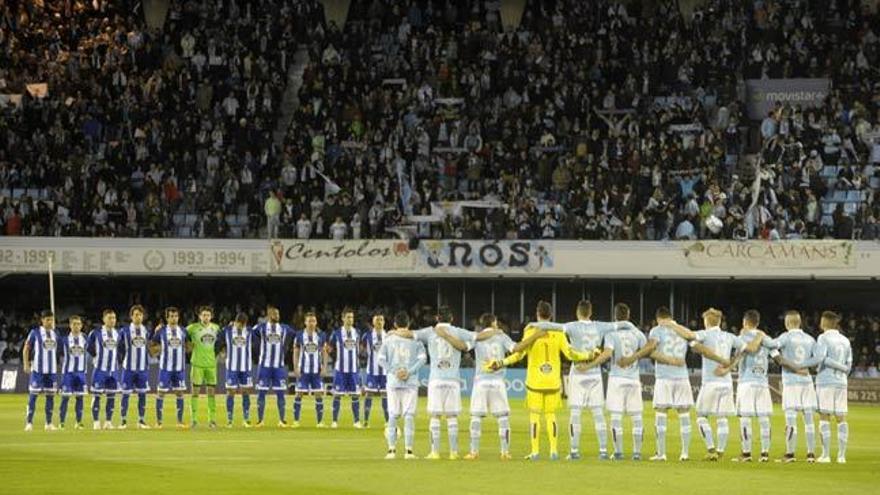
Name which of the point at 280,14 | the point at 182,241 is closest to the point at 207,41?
the point at 280,14

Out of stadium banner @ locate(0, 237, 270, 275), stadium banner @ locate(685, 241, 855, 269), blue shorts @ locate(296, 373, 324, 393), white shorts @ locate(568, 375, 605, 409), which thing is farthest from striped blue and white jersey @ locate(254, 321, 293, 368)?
stadium banner @ locate(685, 241, 855, 269)

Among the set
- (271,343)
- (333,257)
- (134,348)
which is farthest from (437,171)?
(134,348)

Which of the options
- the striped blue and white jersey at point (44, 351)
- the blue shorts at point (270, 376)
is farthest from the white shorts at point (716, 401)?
the striped blue and white jersey at point (44, 351)

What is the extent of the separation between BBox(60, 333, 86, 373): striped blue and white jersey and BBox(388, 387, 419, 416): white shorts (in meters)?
10.1

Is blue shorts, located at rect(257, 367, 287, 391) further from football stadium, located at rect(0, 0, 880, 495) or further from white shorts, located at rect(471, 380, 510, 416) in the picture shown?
white shorts, located at rect(471, 380, 510, 416)

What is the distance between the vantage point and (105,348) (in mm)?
35688

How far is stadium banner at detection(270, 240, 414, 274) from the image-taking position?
52406mm

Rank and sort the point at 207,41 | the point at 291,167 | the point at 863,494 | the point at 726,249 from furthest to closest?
1. the point at 207,41
2. the point at 291,167
3. the point at 726,249
4. the point at 863,494

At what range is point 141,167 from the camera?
55938 millimetres

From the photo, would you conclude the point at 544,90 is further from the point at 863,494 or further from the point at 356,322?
the point at 863,494

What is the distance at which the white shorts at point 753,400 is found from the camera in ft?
90.7

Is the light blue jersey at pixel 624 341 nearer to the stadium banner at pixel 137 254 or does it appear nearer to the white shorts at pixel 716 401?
the white shorts at pixel 716 401

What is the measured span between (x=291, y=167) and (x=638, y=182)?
1031 cm

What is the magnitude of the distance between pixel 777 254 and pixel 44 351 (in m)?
23.0
